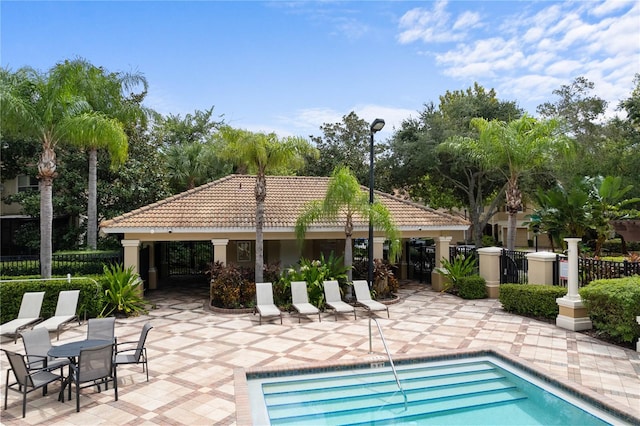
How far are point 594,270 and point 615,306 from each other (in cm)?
351

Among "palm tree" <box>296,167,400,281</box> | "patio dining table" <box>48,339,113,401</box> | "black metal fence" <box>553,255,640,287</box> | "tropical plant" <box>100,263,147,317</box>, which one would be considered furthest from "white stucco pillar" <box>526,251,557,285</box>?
"tropical plant" <box>100,263,147,317</box>

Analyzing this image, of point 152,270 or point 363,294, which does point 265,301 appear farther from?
point 152,270

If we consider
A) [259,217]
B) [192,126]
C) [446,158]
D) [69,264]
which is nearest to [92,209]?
[69,264]

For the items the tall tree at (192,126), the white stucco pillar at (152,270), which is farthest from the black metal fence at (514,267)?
the tall tree at (192,126)

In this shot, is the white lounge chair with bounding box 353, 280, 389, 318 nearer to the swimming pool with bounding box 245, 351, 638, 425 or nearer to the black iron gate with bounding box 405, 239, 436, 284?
the swimming pool with bounding box 245, 351, 638, 425

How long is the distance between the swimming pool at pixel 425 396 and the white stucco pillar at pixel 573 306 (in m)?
4.24

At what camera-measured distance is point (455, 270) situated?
1850 centimetres

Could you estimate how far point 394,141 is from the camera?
110 ft

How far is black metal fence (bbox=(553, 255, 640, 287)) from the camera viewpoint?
12562 millimetres

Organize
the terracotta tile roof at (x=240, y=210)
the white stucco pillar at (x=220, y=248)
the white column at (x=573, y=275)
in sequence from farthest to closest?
the white stucco pillar at (x=220, y=248) < the terracotta tile roof at (x=240, y=210) < the white column at (x=573, y=275)

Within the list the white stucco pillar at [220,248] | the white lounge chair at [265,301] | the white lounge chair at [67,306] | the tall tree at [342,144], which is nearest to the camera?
the white lounge chair at [67,306]

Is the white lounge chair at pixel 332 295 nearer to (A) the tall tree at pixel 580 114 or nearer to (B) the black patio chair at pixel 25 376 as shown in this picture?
(B) the black patio chair at pixel 25 376

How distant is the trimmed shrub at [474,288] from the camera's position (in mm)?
17281

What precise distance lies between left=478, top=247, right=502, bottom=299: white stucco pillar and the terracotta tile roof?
2209 mm
